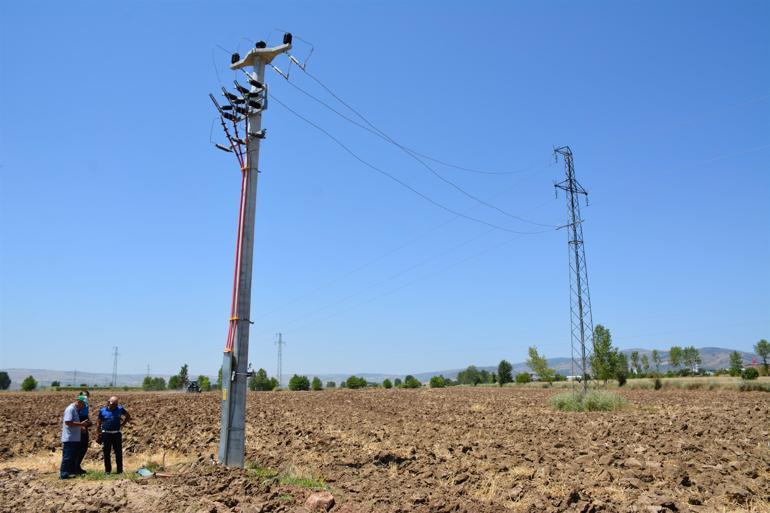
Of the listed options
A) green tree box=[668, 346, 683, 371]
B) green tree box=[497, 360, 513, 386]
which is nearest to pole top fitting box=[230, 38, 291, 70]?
green tree box=[497, 360, 513, 386]

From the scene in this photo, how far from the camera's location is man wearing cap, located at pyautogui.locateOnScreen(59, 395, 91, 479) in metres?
11.9

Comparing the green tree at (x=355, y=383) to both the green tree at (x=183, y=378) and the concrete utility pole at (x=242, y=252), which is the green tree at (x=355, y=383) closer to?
the green tree at (x=183, y=378)

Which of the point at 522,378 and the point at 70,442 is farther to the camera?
the point at 522,378

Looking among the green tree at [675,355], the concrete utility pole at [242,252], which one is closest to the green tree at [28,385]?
the concrete utility pole at [242,252]

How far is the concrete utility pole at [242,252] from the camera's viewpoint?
1184 centimetres

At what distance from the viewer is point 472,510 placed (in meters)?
8.54

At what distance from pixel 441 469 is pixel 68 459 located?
7982mm

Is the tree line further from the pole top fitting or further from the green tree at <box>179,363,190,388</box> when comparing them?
the pole top fitting

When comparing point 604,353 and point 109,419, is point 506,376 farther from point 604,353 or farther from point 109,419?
point 109,419

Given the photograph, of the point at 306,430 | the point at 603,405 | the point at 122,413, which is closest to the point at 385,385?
the point at 603,405

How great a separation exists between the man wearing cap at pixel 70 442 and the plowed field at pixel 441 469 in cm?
41

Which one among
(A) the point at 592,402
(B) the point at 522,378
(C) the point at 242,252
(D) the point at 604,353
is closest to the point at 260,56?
(C) the point at 242,252

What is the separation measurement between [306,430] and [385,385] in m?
77.2

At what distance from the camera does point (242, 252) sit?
12430 mm
